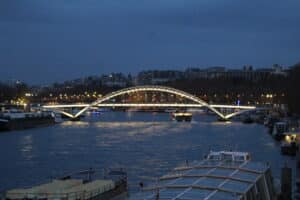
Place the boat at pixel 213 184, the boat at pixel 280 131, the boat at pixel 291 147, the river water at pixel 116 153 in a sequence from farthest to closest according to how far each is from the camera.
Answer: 1. the boat at pixel 280 131
2. the boat at pixel 291 147
3. the river water at pixel 116 153
4. the boat at pixel 213 184

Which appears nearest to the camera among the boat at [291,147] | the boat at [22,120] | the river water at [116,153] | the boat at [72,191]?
the boat at [72,191]

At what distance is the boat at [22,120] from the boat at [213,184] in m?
33.9

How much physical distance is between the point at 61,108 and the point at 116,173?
1887 inches

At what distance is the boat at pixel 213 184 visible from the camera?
700cm

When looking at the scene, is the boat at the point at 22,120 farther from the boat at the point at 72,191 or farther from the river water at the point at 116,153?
the boat at the point at 72,191

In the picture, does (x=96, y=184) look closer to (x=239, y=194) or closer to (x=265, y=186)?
(x=265, y=186)

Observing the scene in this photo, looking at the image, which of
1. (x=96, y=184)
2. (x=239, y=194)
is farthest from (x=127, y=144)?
(x=239, y=194)

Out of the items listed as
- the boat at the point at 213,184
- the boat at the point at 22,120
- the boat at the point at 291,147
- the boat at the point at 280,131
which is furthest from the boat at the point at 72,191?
the boat at the point at 22,120

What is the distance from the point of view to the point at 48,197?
366 inches

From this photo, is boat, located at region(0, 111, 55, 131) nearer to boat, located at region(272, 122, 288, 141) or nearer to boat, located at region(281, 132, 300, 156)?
boat, located at region(272, 122, 288, 141)

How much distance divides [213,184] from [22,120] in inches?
1494

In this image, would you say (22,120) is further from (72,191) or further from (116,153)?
(72,191)

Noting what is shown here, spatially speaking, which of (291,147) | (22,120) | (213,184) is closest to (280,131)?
(291,147)

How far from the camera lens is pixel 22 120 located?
145 ft
